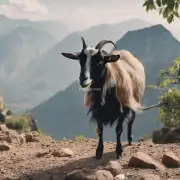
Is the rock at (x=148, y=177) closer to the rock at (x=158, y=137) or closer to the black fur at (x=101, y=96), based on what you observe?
the black fur at (x=101, y=96)

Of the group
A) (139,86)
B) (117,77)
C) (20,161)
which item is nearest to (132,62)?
(139,86)

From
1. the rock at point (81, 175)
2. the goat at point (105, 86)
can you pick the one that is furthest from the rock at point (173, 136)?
the rock at point (81, 175)

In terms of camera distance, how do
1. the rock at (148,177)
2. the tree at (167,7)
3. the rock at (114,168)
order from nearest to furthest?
the tree at (167,7) → the rock at (148,177) → the rock at (114,168)

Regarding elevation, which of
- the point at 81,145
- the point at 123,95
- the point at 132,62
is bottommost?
the point at 81,145

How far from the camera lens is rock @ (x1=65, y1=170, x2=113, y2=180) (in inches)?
267

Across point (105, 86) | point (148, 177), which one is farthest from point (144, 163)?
point (105, 86)

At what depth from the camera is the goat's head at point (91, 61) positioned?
7.45 meters

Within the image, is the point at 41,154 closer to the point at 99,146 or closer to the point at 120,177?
the point at 99,146

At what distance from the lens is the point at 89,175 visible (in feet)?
22.4

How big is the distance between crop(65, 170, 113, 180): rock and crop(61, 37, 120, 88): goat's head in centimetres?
150

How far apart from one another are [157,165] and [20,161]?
3.07m

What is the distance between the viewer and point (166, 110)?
64.4 feet

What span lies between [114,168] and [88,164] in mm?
850

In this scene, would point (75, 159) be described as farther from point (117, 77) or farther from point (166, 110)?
point (166, 110)
